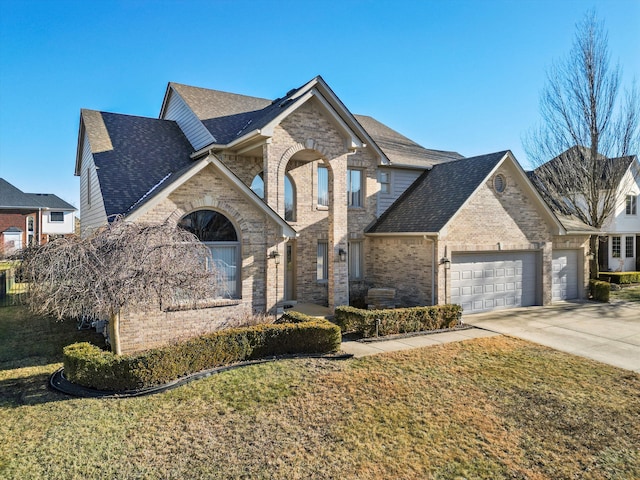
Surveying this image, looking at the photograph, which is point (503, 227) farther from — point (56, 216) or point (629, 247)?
point (56, 216)

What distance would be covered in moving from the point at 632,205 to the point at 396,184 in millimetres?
24240

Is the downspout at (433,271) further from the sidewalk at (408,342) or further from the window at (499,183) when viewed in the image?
the window at (499,183)

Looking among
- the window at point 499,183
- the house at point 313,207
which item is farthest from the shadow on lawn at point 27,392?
the window at point 499,183

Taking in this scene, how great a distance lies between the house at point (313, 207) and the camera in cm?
1312

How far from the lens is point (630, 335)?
13.7 m

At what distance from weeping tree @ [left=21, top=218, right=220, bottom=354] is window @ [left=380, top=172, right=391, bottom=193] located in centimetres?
1197

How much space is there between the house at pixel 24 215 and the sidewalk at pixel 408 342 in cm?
4036

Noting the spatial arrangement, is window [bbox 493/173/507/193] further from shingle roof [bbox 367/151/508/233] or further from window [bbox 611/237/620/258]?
window [bbox 611/237/620/258]

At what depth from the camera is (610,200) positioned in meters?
25.1

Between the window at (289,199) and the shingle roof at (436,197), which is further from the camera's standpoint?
the window at (289,199)

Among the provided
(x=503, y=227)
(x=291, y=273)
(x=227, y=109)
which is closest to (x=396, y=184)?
(x=503, y=227)

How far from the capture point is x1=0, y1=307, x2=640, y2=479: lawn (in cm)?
614

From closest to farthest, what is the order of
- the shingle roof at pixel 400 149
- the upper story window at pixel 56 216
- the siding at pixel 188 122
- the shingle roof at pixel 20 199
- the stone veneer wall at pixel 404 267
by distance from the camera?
the stone veneer wall at pixel 404 267 < the siding at pixel 188 122 < the shingle roof at pixel 400 149 < the shingle roof at pixel 20 199 < the upper story window at pixel 56 216

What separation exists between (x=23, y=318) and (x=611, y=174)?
30080 millimetres
